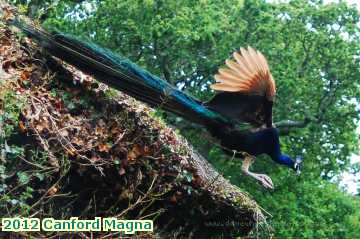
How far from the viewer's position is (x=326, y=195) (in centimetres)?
1872

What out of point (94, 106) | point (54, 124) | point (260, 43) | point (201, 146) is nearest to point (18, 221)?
point (54, 124)

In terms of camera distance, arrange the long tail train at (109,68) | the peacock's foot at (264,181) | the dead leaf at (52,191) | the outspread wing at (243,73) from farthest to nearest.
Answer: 1. the peacock's foot at (264,181)
2. the outspread wing at (243,73)
3. the long tail train at (109,68)
4. the dead leaf at (52,191)

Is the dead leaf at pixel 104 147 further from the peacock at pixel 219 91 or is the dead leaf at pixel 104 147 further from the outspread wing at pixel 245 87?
the outspread wing at pixel 245 87

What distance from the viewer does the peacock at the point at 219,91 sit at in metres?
6.05

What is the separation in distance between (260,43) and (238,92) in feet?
38.1

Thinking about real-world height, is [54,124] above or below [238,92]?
below

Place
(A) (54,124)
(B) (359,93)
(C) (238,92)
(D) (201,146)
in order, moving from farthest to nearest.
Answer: (B) (359,93), (D) (201,146), (C) (238,92), (A) (54,124)

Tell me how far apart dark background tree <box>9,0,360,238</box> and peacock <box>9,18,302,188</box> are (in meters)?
10.1

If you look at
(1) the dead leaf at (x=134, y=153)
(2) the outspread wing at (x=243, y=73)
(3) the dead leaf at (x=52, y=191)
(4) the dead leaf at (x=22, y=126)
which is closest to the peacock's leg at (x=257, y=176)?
(2) the outspread wing at (x=243, y=73)

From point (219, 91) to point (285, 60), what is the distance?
1185cm

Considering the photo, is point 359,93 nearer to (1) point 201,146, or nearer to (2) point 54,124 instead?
(1) point 201,146

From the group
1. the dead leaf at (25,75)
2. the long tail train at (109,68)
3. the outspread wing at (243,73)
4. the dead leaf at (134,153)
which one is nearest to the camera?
the dead leaf at (25,75)

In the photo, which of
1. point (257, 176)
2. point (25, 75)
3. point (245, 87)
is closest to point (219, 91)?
point (245, 87)

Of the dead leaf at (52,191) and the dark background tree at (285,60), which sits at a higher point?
the dark background tree at (285,60)
